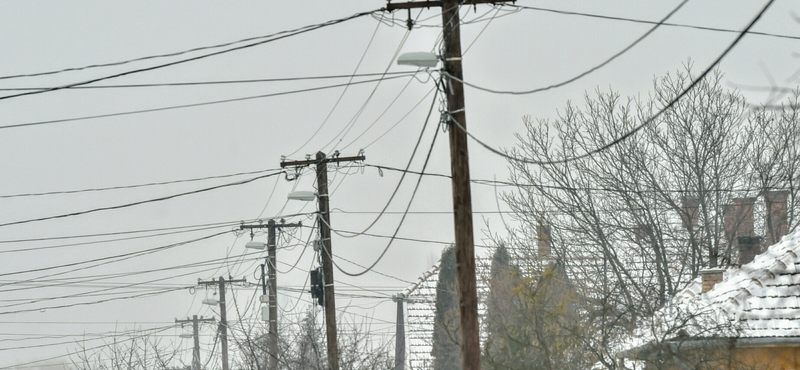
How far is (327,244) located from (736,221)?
15.0 meters

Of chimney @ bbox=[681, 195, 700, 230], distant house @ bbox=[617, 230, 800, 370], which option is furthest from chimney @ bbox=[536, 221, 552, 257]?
chimney @ bbox=[681, 195, 700, 230]

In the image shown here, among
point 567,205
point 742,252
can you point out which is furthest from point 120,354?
point 742,252

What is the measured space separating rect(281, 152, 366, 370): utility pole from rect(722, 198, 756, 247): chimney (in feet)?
43.1

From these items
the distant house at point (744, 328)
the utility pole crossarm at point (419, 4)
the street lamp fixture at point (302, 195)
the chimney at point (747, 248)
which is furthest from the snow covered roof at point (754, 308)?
the street lamp fixture at point (302, 195)

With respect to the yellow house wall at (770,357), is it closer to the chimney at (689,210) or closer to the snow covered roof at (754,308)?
the snow covered roof at (754,308)

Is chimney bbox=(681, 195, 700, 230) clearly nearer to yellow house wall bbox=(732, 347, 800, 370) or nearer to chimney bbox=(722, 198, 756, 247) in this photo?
chimney bbox=(722, 198, 756, 247)

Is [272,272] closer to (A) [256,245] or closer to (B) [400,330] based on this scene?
(A) [256,245]

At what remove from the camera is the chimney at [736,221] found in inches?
1411

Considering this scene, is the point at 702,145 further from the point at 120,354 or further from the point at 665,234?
the point at 120,354

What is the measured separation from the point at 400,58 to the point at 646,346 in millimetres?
6757

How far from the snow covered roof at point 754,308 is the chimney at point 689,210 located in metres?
16.6

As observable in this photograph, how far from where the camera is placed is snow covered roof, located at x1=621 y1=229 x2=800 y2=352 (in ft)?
55.3

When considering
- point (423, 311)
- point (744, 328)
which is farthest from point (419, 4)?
point (423, 311)

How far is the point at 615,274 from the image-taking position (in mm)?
37531
